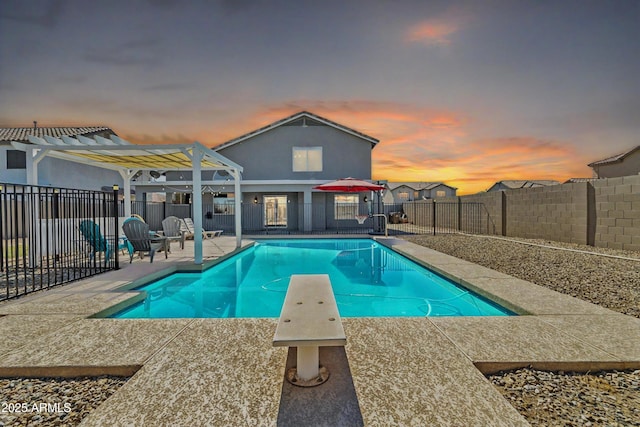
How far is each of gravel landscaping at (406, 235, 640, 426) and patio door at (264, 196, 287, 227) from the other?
39.2 ft

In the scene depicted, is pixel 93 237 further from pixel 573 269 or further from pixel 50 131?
pixel 50 131

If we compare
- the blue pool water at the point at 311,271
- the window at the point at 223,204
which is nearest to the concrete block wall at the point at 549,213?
the blue pool water at the point at 311,271

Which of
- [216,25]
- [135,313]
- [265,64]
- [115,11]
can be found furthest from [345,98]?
[135,313]

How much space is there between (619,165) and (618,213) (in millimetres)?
23649

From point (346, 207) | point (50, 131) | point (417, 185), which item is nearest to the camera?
point (346, 207)

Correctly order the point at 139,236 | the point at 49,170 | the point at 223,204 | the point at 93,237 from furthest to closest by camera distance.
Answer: the point at 223,204 < the point at 49,170 < the point at 139,236 < the point at 93,237

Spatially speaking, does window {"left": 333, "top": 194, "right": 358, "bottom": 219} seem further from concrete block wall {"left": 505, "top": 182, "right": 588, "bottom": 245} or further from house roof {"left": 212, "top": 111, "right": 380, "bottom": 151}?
concrete block wall {"left": 505, "top": 182, "right": 588, "bottom": 245}

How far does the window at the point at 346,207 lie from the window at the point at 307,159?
2307 millimetres

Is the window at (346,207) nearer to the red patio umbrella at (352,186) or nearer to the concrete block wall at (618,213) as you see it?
the red patio umbrella at (352,186)

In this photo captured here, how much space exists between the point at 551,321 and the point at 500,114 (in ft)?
39.4

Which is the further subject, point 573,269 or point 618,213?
point 618,213

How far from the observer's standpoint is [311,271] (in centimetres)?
823

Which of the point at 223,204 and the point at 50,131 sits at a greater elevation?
the point at 50,131

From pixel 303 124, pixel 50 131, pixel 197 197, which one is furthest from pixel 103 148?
pixel 50 131
